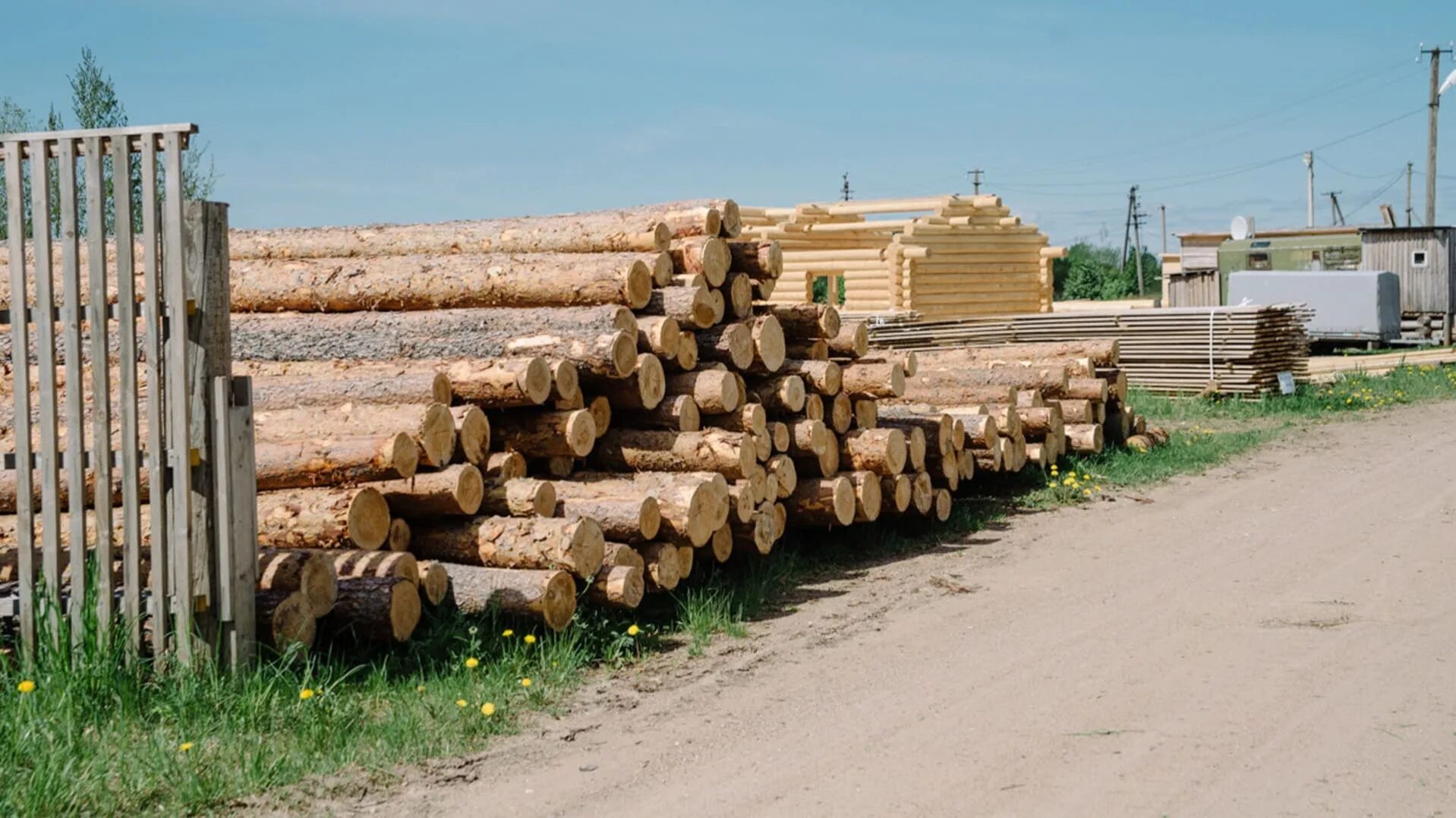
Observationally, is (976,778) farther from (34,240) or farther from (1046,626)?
(34,240)

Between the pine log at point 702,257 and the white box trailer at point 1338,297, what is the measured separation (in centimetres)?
2041

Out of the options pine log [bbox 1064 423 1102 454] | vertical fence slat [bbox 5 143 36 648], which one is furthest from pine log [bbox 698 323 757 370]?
pine log [bbox 1064 423 1102 454]

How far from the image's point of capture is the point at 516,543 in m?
7.18

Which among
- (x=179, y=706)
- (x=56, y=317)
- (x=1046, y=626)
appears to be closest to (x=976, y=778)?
(x=1046, y=626)

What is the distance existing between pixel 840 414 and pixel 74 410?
5329 millimetres

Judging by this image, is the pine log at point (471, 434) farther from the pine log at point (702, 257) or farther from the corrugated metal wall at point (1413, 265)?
the corrugated metal wall at point (1413, 265)

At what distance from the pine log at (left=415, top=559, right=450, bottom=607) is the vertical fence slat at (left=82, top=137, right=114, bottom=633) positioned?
151 cm

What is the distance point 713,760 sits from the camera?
5.36m

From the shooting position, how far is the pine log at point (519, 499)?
294 inches

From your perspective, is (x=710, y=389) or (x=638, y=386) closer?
(x=638, y=386)

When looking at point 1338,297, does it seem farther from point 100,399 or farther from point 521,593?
point 100,399

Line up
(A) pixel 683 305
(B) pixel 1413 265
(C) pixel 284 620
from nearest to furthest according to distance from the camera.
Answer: (C) pixel 284 620, (A) pixel 683 305, (B) pixel 1413 265

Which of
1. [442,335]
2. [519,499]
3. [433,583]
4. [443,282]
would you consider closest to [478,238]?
[443,282]

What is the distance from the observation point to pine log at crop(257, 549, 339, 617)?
6289 mm
